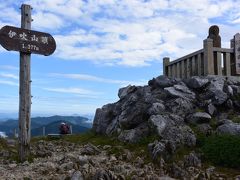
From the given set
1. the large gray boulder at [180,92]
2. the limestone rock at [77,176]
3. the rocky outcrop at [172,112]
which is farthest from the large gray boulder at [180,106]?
the limestone rock at [77,176]

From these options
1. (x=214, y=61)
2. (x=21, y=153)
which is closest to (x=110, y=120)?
(x=214, y=61)

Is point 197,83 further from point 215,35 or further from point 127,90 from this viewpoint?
point 127,90

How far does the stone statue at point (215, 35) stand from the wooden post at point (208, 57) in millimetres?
1176

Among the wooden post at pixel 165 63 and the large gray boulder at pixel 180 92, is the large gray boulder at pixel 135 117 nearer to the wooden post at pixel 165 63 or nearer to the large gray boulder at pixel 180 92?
the large gray boulder at pixel 180 92

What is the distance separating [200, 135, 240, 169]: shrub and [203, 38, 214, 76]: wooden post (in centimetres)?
734

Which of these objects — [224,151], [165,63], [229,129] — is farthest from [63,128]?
[224,151]

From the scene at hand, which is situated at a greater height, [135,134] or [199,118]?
[199,118]

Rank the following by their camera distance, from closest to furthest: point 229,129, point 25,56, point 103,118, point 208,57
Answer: point 25,56 < point 229,129 < point 208,57 < point 103,118

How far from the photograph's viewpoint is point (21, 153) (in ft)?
43.9

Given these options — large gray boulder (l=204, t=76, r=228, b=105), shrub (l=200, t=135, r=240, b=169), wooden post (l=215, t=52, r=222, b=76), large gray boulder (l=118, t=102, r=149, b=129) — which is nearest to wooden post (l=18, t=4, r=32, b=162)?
large gray boulder (l=118, t=102, r=149, b=129)

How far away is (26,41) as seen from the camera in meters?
13.6

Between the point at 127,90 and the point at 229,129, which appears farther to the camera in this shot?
the point at 127,90

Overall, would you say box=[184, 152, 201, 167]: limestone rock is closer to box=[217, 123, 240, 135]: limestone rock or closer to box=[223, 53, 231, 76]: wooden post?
box=[217, 123, 240, 135]: limestone rock

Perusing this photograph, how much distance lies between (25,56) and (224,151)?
7.59 metres
